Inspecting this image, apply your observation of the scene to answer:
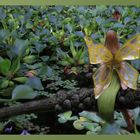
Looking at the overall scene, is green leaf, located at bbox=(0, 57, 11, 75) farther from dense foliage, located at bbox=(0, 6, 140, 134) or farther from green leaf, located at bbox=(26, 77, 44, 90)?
green leaf, located at bbox=(26, 77, 44, 90)

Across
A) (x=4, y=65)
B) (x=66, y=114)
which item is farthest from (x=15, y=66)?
(x=66, y=114)

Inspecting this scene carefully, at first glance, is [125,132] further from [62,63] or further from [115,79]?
[62,63]

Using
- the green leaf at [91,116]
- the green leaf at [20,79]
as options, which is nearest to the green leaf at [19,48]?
the green leaf at [20,79]

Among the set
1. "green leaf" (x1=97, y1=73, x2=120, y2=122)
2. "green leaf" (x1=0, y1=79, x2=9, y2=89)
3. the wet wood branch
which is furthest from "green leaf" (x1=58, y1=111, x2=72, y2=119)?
"green leaf" (x1=0, y1=79, x2=9, y2=89)

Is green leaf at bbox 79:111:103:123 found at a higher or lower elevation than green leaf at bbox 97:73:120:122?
lower

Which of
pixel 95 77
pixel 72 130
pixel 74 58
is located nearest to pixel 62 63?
pixel 74 58

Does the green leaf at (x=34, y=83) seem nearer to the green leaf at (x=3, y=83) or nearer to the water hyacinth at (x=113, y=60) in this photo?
the green leaf at (x=3, y=83)

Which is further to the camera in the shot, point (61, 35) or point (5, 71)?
point (61, 35)
